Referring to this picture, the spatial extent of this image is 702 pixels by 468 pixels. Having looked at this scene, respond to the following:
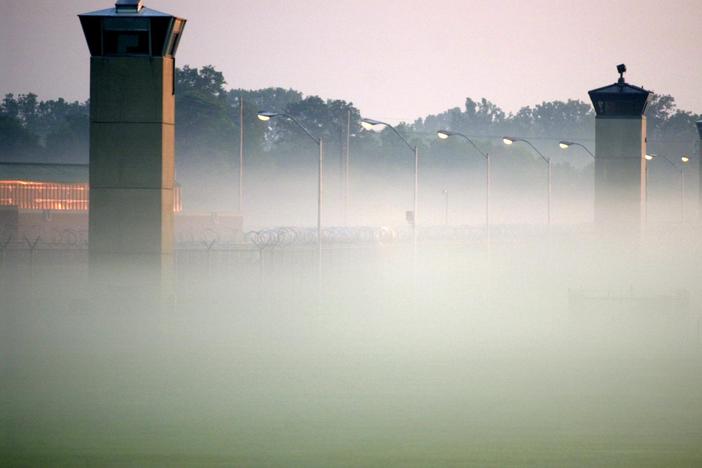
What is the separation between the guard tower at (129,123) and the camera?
48.5 metres

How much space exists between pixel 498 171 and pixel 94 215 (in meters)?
154

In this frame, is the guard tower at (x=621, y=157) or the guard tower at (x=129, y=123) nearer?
the guard tower at (x=129, y=123)

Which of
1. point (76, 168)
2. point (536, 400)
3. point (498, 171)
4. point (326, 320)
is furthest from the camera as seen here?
point (498, 171)

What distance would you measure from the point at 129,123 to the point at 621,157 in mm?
37243

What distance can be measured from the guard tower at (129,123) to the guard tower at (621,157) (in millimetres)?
35230

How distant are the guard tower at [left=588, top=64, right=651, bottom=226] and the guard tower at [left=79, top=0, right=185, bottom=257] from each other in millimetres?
35230

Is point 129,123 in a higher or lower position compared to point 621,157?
lower

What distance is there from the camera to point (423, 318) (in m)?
57.7

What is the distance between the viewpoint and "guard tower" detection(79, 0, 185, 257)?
159 feet

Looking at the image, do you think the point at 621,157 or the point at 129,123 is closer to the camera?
the point at 129,123

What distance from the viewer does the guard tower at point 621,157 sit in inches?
3027

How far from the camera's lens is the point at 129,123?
159ft

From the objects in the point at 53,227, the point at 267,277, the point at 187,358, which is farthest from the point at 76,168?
the point at 187,358

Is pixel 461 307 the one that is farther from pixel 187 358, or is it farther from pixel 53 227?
pixel 53 227
